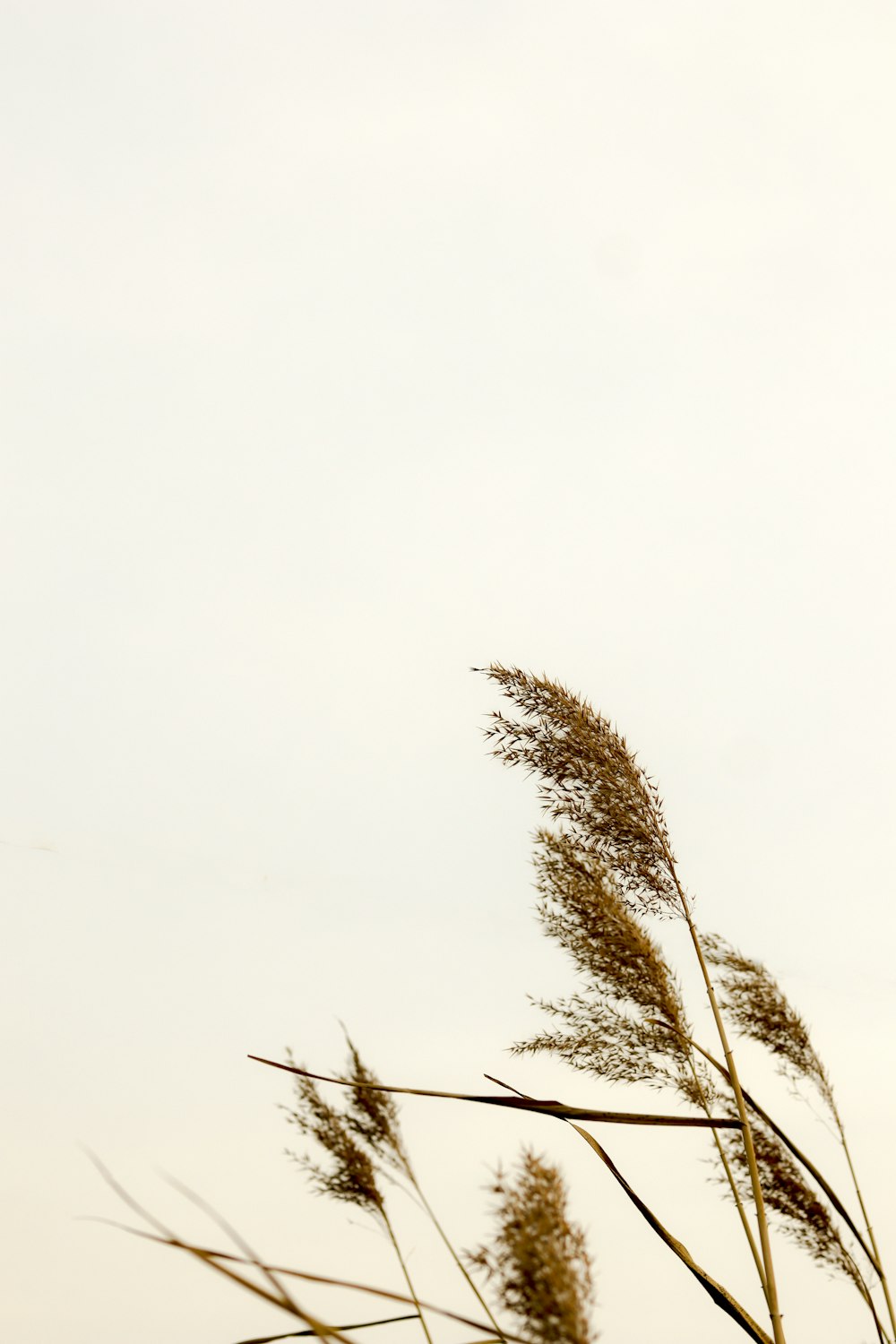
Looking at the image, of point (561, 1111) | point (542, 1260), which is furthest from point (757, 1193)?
point (542, 1260)

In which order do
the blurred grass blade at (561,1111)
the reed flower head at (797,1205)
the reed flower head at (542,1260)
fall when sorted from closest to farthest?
the reed flower head at (542,1260), the blurred grass blade at (561,1111), the reed flower head at (797,1205)

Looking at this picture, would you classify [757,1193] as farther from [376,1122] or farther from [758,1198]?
[376,1122]

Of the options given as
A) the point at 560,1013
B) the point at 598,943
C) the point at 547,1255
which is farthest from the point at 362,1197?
the point at 547,1255

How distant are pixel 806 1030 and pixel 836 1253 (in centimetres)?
51

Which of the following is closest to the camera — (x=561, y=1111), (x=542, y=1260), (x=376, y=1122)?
(x=542, y=1260)

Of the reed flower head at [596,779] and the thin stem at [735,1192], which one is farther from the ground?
the reed flower head at [596,779]

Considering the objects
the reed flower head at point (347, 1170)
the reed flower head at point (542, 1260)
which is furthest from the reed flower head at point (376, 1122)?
the reed flower head at point (542, 1260)

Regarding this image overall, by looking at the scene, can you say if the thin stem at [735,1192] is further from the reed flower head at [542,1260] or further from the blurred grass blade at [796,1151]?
the reed flower head at [542,1260]

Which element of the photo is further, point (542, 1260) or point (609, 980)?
point (609, 980)

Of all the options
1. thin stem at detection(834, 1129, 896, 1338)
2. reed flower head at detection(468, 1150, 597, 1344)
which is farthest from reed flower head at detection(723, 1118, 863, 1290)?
reed flower head at detection(468, 1150, 597, 1344)

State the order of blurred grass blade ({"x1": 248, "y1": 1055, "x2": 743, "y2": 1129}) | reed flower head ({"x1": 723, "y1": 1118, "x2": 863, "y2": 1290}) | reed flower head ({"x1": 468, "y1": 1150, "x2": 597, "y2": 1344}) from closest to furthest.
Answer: reed flower head ({"x1": 468, "y1": 1150, "x2": 597, "y2": 1344}) < blurred grass blade ({"x1": 248, "y1": 1055, "x2": 743, "y2": 1129}) < reed flower head ({"x1": 723, "y1": 1118, "x2": 863, "y2": 1290})

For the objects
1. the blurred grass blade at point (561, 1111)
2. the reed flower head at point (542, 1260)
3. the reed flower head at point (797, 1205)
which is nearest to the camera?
the reed flower head at point (542, 1260)

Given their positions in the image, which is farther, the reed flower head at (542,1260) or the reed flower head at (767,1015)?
the reed flower head at (767,1015)

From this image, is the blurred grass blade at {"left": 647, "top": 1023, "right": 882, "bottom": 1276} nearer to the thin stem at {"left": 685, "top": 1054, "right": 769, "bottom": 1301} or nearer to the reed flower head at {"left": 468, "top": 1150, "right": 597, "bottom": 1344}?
the thin stem at {"left": 685, "top": 1054, "right": 769, "bottom": 1301}
